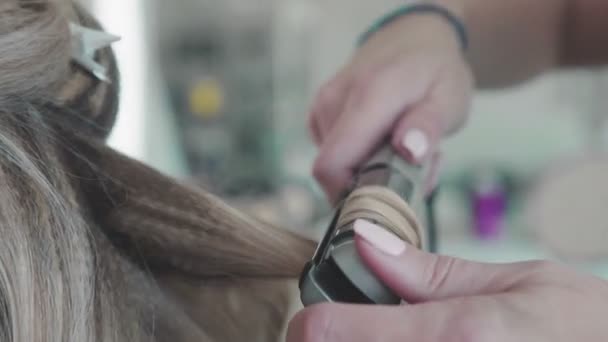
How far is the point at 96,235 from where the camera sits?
1.64 feet

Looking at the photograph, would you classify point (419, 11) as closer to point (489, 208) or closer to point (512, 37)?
point (512, 37)

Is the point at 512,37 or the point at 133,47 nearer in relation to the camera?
the point at 512,37

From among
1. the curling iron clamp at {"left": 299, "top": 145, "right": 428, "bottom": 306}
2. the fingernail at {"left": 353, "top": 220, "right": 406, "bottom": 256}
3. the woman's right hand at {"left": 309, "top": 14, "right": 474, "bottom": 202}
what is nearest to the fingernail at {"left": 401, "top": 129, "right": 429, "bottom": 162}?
the woman's right hand at {"left": 309, "top": 14, "right": 474, "bottom": 202}

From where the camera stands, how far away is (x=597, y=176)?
130cm

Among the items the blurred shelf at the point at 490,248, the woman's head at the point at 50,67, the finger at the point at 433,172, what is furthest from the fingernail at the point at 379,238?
the blurred shelf at the point at 490,248

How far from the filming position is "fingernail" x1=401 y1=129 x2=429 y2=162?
26.9 inches

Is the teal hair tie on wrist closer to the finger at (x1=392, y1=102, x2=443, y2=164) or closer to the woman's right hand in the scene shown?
the woman's right hand

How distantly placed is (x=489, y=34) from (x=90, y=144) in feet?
2.04

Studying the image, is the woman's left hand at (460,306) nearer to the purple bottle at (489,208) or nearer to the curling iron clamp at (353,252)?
the curling iron clamp at (353,252)

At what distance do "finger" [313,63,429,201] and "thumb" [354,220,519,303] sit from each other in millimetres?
272

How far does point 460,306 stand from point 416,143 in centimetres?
31

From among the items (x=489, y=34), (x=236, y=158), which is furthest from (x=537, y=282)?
(x=236, y=158)

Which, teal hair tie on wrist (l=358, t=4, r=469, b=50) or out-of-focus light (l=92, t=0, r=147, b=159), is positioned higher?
teal hair tie on wrist (l=358, t=4, r=469, b=50)

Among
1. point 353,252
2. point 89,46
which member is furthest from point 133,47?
point 353,252
